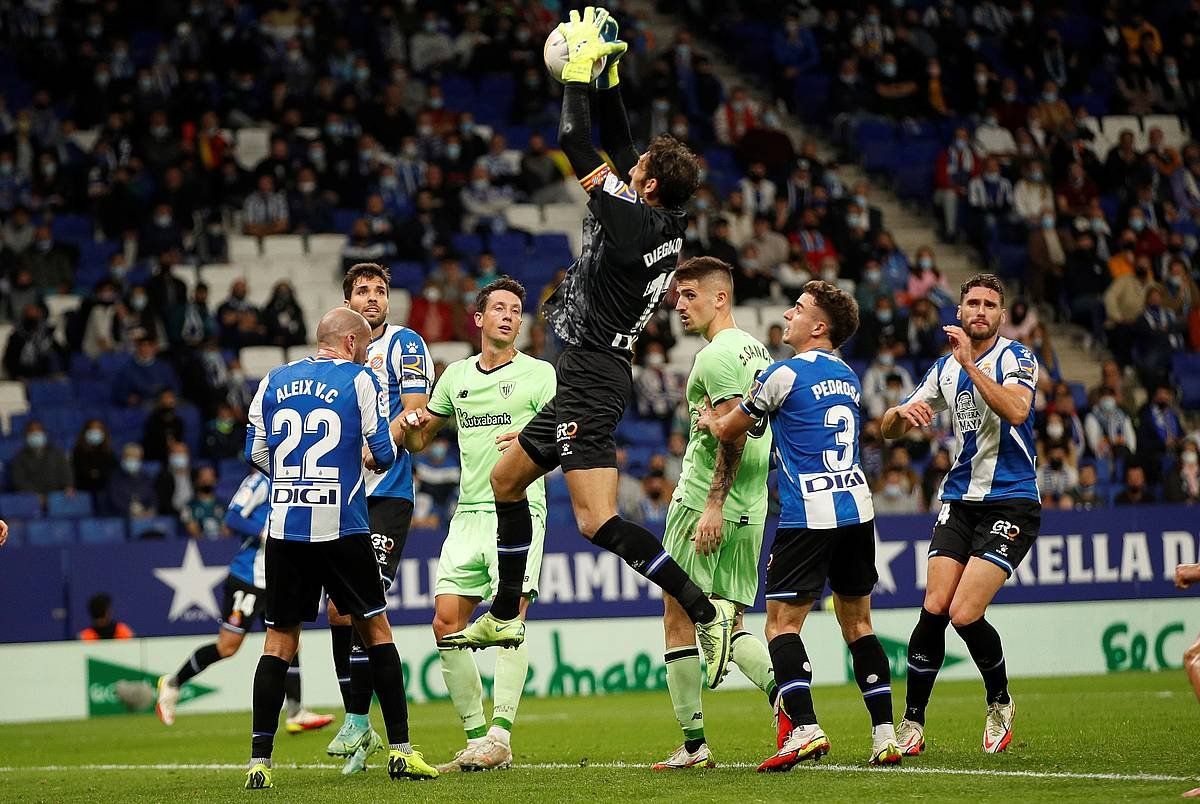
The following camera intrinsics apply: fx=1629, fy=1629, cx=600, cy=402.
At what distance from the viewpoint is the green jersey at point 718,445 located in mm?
8930

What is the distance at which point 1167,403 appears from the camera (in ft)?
70.7

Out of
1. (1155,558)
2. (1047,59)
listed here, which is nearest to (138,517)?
(1155,558)

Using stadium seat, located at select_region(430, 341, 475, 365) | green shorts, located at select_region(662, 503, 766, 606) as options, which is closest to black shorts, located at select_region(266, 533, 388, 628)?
green shorts, located at select_region(662, 503, 766, 606)

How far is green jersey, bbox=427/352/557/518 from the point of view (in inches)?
387

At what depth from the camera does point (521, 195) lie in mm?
24016

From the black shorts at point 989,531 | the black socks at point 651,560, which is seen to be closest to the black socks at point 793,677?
the black socks at point 651,560

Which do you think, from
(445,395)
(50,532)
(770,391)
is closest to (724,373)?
(770,391)

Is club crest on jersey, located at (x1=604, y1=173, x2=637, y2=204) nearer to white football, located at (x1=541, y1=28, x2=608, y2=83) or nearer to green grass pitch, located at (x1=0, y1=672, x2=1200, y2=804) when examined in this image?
white football, located at (x1=541, y1=28, x2=608, y2=83)

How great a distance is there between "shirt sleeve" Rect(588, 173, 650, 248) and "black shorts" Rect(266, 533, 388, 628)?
2.05 meters

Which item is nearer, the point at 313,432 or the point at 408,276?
the point at 313,432

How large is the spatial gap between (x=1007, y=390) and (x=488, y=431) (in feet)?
10.0

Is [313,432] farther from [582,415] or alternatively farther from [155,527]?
[155,527]

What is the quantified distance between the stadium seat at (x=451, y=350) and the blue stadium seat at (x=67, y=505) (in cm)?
464

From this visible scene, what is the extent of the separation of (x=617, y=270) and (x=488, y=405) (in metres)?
1.84
